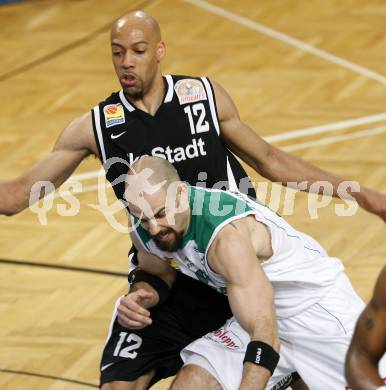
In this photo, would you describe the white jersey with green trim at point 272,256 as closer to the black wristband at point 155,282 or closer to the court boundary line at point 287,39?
the black wristband at point 155,282

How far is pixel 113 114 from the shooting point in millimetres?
6047

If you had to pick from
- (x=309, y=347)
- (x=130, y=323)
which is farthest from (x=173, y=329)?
(x=309, y=347)

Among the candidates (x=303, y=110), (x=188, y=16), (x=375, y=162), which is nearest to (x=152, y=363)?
(x=375, y=162)

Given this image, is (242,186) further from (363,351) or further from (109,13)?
(109,13)

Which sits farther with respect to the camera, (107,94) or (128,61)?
(107,94)

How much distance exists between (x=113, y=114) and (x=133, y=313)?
0.97 meters

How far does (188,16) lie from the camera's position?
13141 mm

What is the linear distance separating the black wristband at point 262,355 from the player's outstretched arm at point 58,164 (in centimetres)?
140

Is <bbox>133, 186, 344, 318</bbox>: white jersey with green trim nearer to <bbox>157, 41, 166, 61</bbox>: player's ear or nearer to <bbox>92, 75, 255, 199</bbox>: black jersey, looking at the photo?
<bbox>92, 75, 255, 199</bbox>: black jersey

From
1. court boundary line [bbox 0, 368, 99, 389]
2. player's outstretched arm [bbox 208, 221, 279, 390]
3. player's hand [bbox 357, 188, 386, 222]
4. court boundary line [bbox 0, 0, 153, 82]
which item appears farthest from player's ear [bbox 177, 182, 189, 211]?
court boundary line [bbox 0, 0, 153, 82]

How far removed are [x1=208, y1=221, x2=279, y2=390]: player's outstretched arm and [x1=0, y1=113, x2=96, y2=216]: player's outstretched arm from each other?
1.09 m

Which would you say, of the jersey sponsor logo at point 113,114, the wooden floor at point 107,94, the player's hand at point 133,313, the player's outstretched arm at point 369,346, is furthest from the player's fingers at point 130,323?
the player's outstretched arm at point 369,346

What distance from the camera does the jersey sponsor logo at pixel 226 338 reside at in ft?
19.3

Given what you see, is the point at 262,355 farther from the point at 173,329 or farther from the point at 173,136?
the point at 173,136
